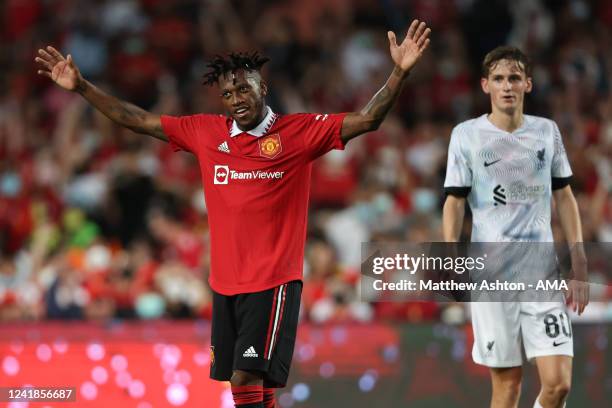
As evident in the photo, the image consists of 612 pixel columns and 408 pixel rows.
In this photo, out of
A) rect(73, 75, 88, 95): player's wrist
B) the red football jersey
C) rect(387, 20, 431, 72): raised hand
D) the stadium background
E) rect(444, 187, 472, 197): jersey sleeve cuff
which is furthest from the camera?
the stadium background

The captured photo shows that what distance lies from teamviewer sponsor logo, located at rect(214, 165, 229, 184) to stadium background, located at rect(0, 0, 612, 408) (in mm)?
2395

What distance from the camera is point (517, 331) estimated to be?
274 inches

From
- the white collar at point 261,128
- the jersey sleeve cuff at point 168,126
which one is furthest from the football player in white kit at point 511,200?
the jersey sleeve cuff at point 168,126

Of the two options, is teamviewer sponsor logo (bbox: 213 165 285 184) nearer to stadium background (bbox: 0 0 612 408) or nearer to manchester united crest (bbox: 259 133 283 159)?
manchester united crest (bbox: 259 133 283 159)

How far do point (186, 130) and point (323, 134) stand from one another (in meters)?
0.84

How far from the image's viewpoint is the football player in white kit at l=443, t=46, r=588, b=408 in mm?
6910

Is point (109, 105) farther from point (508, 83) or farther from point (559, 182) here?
point (559, 182)

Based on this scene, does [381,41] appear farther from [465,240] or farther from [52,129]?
[465,240]

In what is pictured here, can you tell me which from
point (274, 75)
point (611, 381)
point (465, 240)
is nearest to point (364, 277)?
point (465, 240)

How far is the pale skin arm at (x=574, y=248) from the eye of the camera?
6871 millimetres

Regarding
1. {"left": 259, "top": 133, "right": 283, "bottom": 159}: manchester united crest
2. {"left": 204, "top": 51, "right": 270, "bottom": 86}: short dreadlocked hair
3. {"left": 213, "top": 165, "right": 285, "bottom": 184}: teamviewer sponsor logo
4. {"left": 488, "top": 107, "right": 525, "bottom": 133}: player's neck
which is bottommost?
{"left": 213, "top": 165, "right": 285, "bottom": 184}: teamviewer sponsor logo

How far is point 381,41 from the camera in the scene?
47.4 feet

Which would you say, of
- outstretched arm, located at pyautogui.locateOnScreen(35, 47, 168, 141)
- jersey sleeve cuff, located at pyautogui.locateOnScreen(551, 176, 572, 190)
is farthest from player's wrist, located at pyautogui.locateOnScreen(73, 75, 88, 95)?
jersey sleeve cuff, located at pyautogui.locateOnScreen(551, 176, 572, 190)

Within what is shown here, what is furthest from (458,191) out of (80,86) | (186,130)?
(80,86)
